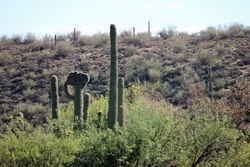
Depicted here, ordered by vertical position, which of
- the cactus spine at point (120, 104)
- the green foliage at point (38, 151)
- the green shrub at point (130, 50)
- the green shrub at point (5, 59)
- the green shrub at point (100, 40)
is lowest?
the green foliage at point (38, 151)

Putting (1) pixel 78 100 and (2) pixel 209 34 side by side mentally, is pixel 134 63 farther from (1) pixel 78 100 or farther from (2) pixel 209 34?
(1) pixel 78 100

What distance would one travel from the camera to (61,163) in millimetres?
13109

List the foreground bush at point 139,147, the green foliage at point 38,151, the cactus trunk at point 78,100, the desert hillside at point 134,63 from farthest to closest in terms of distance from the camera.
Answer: the desert hillside at point 134,63 → the cactus trunk at point 78,100 → the green foliage at point 38,151 → the foreground bush at point 139,147

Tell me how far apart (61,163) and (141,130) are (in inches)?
102

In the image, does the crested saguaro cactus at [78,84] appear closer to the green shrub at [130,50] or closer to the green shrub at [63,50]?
the green shrub at [130,50]

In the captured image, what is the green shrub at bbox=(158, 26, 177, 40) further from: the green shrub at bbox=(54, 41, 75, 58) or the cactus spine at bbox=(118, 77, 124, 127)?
the cactus spine at bbox=(118, 77, 124, 127)

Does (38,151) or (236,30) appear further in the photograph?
(236,30)

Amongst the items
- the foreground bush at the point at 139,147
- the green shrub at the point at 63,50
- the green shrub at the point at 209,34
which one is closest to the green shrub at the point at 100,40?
the green shrub at the point at 63,50

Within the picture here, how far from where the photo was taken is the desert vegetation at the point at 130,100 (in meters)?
12.9

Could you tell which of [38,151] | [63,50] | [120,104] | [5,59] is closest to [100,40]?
[63,50]

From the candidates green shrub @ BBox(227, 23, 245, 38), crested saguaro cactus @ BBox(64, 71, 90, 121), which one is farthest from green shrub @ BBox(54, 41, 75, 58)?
crested saguaro cactus @ BBox(64, 71, 90, 121)

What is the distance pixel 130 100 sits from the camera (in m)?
22.8

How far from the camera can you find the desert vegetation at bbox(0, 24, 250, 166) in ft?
42.4

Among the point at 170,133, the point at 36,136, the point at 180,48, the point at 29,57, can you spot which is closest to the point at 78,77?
the point at 36,136
